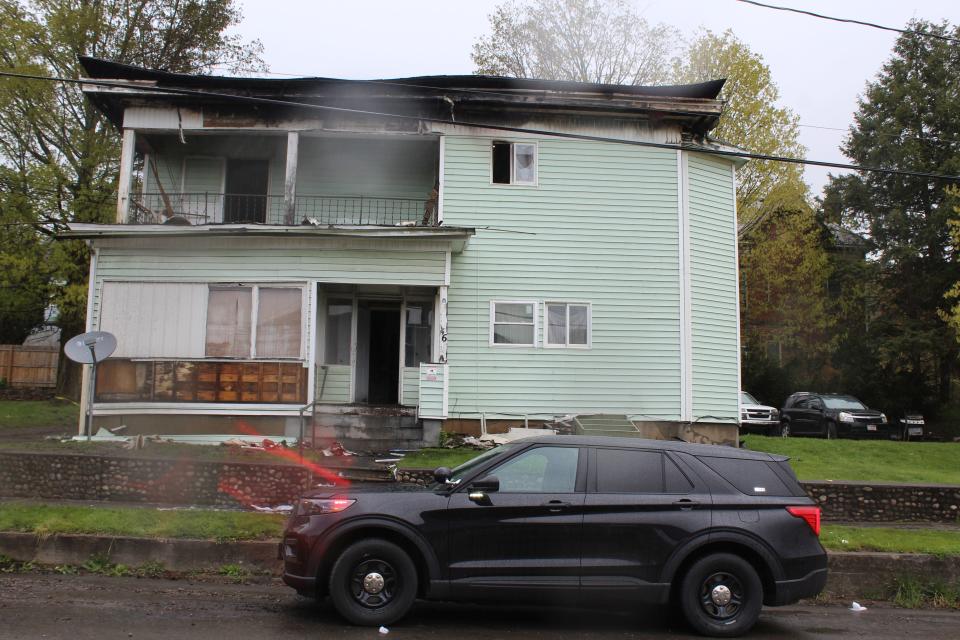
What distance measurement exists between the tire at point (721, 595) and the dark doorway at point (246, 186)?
13.5 metres

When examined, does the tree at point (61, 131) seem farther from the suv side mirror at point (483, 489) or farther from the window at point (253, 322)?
the suv side mirror at point (483, 489)

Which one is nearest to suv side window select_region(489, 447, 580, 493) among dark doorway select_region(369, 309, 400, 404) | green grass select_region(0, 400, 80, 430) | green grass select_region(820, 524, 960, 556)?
green grass select_region(820, 524, 960, 556)

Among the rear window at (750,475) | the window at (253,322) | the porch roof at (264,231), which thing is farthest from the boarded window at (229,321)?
the rear window at (750,475)

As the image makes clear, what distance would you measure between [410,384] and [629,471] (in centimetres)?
986

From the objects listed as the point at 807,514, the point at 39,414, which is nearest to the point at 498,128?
the point at 807,514

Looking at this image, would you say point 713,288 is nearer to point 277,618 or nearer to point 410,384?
point 410,384

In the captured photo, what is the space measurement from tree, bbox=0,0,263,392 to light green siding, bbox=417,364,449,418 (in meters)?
12.5

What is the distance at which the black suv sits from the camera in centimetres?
614

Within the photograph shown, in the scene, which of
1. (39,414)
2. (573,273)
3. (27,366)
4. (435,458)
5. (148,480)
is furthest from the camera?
(27,366)

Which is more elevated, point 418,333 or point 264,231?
point 264,231

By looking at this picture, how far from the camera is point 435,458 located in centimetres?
1287

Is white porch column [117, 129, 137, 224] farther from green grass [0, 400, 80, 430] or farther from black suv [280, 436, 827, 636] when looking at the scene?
black suv [280, 436, 827, 636]

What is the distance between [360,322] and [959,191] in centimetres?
2204

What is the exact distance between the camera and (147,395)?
46.9 feet
